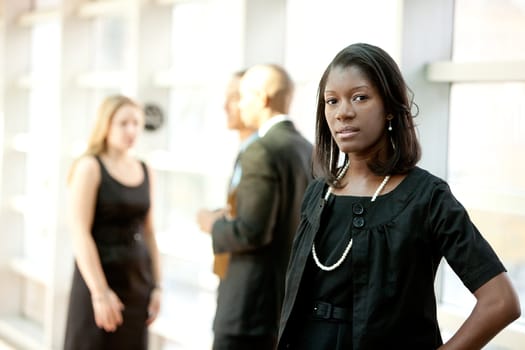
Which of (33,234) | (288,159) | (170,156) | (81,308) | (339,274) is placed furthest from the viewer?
(33,234)

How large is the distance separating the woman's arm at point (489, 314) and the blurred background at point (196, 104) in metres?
0.91

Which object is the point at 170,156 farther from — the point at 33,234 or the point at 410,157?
the point at 410,157

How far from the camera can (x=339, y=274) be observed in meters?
1.56

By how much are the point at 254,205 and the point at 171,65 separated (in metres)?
1.91

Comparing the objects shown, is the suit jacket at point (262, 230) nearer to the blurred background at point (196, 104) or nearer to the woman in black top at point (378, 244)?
the blurred background at point (196, 104)

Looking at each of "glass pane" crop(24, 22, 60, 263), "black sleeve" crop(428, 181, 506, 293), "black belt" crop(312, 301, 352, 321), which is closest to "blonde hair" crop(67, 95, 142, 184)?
"glass pane" crop(24, 22, 60, 263)

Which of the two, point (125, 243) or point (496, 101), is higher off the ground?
point (496, 101)

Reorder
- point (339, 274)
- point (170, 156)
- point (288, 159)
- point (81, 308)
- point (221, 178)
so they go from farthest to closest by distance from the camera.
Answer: point (170, 156)
point (221, 178)
point (81, 308)
point (288, 159)
point (339, 274)

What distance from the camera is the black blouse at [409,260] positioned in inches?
58.7

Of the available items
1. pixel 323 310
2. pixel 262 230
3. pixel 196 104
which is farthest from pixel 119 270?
pixel 323 310

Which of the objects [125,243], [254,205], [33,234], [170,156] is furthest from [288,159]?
[33,234]

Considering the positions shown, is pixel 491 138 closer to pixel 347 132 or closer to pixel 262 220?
pixel 262 220

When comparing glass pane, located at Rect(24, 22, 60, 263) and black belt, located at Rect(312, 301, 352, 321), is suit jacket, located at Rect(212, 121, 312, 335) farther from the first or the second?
glass pane, located at Rect(24, 22, 60, 263)

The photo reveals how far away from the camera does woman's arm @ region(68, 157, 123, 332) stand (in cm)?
362
